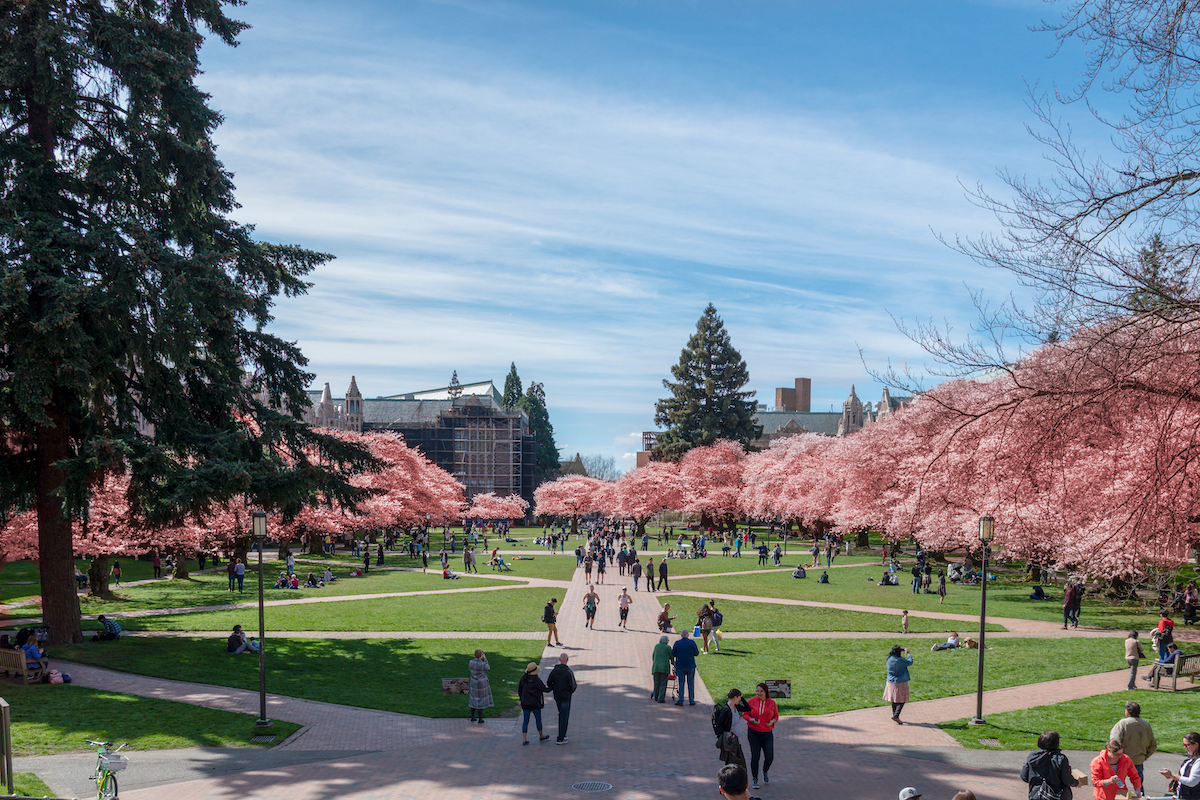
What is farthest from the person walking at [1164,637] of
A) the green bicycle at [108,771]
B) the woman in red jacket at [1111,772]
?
the green bicycle at [108,771]

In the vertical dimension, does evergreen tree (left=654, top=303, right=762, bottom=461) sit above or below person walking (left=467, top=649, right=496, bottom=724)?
above

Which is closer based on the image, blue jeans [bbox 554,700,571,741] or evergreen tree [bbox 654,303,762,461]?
blue jeans [bbox 554,700,571,741]

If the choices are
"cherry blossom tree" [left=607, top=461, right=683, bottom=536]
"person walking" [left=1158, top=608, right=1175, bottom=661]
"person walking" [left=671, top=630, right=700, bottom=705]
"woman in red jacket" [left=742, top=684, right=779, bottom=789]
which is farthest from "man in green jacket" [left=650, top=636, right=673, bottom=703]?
"cherry blossom tree" [left=607, top=461, right=683, bottom=536]

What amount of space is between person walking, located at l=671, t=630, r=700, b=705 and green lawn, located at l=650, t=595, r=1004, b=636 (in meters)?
9.44

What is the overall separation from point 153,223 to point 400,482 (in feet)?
150

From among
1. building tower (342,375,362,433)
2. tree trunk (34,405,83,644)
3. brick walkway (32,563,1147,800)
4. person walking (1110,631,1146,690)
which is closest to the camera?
brick walkway (32,563,1147,800)

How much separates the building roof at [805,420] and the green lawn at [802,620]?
374 feet

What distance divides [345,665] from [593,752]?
30.4ft

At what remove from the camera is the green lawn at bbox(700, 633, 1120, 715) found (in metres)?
17.5

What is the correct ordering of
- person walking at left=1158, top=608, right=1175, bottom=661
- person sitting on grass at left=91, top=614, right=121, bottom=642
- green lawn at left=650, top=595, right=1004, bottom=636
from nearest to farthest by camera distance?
person walking at left=1158, top=608, right=1175, bottom=661, person sitting on grass at left=91, top=614, right=121, bottom=642, green lawn at left=650, top=595, right=1004, bottom=636

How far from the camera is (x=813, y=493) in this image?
61344 millimetres

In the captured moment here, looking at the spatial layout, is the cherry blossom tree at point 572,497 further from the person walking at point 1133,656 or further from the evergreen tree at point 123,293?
the person walking at point 1133,656

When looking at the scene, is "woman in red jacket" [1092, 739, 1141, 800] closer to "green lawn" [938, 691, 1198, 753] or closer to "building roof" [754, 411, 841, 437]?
"green lawn" [938, 691, 1198, 753]

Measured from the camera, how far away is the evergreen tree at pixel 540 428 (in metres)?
131
